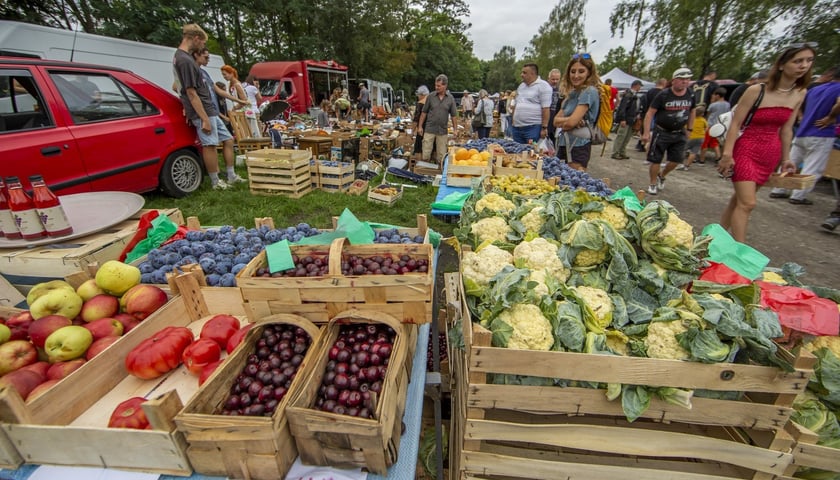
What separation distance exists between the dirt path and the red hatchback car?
8.36 metres

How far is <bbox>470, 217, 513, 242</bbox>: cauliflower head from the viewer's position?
231 cm

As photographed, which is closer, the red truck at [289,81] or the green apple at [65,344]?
the green apple at [65,344]

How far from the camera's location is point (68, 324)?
162cm

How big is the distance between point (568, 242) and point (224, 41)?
2650 cm

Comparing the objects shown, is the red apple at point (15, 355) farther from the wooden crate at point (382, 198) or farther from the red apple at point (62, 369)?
the wooden crate at point (382, 198)

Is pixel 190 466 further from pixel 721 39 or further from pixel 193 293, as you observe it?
pixel 721 39

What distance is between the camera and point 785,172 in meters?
3.46

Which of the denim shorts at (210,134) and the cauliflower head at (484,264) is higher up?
the denim shorts at (210,134)

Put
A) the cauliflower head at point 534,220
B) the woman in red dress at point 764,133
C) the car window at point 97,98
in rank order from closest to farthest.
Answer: the cauliflower head at point 534,220 → the woman in red dress at point 764,133 → the car window at point 97,98

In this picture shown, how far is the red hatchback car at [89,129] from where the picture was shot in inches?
153

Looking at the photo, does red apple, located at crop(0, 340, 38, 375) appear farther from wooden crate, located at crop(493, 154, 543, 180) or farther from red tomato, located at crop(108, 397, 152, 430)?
wooden crate, located at crop(493, 154, 543, 180)

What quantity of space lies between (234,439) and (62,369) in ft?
3.16

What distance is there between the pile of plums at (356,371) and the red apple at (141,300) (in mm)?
1029

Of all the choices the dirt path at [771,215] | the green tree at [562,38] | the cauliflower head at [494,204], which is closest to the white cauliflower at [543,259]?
the cauliflower head at [494,204]
